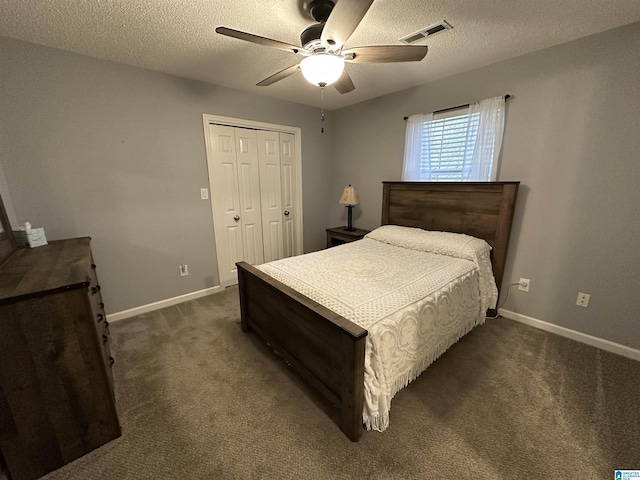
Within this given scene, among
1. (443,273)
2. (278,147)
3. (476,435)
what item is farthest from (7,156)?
(476,435)

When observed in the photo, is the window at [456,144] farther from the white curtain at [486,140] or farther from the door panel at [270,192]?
the door panel at [270,192]

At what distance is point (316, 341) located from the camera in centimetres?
146

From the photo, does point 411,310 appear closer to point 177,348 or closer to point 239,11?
point 177,348

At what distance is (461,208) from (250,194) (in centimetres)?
242

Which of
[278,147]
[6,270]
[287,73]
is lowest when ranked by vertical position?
[6,270]

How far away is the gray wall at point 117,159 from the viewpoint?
191cm

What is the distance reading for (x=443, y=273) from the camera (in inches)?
72.5

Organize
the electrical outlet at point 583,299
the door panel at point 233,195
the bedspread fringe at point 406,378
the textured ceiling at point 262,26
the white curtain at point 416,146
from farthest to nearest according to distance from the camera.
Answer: the door panel at point 233,195 < the white curtain at point 416,146 < the electrical outlet at point 583,299 < the textured ceiling at point 262,26 < the bedspread fringe at point 406,378

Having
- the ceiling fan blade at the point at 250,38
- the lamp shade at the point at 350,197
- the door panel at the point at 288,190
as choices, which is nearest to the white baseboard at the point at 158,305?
the door panel at the point at 288,190

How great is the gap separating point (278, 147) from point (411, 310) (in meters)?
2.76

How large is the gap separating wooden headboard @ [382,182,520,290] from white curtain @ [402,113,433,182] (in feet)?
0.50

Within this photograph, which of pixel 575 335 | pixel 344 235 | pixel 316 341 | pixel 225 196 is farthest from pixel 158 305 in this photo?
pixel 575 335

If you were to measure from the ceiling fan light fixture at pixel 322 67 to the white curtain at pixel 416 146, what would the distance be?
1.73 meters

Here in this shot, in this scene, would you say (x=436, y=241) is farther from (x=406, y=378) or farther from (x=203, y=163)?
(x=203, y=163)
